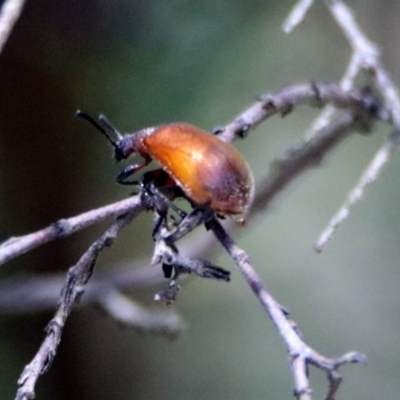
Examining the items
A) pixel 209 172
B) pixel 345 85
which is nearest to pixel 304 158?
pixel 345 85

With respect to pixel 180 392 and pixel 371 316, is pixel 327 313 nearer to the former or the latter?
pixel 371 316

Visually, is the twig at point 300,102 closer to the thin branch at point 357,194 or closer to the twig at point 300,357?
the thin branch at point 357,194

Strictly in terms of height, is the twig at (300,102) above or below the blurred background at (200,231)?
below

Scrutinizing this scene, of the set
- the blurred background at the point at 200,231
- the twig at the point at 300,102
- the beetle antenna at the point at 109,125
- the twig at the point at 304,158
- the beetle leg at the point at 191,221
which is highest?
the blurred background at the point at 200,231

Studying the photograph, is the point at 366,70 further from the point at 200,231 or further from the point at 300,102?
the point at 200,231

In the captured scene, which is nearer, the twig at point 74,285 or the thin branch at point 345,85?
the twig at point 74,285

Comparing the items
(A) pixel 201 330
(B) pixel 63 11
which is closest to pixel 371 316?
(A) pixel 201 330

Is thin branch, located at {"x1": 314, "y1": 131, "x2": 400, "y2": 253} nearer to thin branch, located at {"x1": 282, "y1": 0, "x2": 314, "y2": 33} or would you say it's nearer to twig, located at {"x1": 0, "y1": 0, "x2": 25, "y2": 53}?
thin branch, located at {"x1": 282, "y1": 0, "x2": 314, "y2": 33}

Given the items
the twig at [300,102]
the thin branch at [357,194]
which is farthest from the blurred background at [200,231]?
the thin branch at [357,194]

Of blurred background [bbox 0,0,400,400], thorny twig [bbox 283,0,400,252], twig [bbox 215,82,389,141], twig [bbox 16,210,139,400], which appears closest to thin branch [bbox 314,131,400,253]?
thorny twig [bbox 283,0,400,252]
